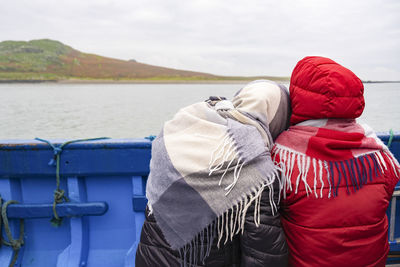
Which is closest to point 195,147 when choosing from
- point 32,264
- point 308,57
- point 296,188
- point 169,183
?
point 169,183

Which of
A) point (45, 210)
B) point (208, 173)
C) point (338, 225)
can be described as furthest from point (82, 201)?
point (338, 225)

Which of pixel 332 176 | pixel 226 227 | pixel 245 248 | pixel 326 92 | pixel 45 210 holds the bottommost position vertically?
pixel 45 210

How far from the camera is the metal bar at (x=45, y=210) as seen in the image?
1879 mm

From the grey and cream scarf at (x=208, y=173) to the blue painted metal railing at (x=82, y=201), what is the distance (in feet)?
2.78

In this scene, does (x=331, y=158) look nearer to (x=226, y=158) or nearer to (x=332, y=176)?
(x=332, y=176)

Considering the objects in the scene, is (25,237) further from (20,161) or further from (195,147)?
(195,147)

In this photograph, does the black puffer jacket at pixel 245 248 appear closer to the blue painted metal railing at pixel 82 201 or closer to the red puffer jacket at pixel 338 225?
the red puffer jacket at pixel 338 225

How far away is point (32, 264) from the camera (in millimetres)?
1990

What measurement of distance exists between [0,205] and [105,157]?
750 millimetres

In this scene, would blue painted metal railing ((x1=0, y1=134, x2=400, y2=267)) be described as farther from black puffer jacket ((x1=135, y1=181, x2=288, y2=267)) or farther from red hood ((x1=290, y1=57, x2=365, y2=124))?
red hood ((x1=290, y1=57, x2=365, y2=124))

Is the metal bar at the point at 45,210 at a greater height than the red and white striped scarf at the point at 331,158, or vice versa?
the red and white striped scarf at the point at 331,158

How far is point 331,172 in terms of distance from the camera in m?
1.07

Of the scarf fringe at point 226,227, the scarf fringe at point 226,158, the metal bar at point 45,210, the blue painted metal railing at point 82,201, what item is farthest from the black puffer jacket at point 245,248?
the metal bar at point 45,210

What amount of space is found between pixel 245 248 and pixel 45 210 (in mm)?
1479
